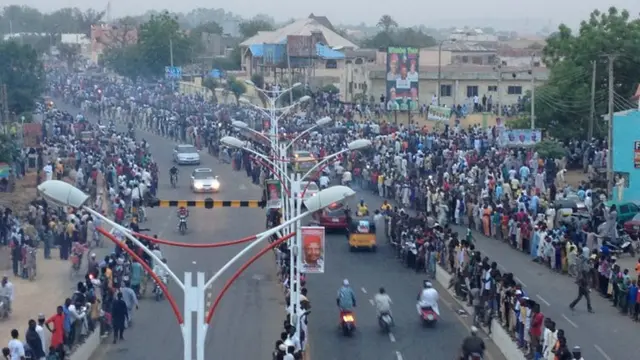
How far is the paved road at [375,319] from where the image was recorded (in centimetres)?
2220

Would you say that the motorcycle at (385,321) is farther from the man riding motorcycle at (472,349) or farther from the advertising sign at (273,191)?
the advertising sign at (273,191)

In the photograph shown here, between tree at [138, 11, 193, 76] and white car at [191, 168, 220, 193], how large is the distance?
157 ft

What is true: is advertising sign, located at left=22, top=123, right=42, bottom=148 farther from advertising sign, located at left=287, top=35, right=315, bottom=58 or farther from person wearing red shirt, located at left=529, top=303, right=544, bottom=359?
advertising sign, located at left=287, top=35, right=315, bottom=58

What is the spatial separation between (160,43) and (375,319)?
71.8 meters

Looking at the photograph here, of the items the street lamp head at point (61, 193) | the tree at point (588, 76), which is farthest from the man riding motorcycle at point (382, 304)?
the tree at point (588, 76)

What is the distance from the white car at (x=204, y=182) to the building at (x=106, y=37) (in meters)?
86.8

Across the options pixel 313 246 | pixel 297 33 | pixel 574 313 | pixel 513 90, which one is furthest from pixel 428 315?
pixel 297 33

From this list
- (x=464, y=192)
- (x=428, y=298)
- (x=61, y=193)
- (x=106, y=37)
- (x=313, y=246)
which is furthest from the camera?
(x=106, y=37)

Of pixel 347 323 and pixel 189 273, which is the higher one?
pixel 189 273

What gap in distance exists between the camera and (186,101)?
77812mm

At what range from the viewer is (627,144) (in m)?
39.7

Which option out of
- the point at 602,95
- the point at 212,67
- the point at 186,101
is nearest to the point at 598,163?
the point at 602,95

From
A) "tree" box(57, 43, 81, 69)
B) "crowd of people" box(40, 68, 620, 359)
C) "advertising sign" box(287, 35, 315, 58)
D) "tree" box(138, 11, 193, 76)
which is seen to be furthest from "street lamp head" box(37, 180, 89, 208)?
"tree" box(57, 43, 81, 69)

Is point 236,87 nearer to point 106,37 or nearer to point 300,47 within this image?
point 300,47
